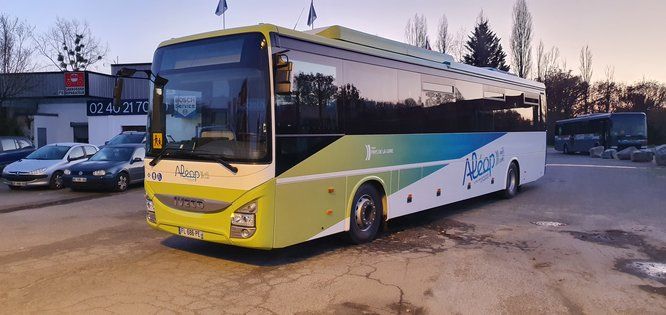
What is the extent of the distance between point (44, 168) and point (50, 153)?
1.49 metres

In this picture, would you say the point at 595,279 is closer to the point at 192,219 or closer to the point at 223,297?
the point at 223,297

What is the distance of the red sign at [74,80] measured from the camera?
38.2m

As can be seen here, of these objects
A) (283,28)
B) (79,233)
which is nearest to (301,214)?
(283,28)

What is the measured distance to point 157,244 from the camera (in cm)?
796

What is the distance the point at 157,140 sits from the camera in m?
7.02

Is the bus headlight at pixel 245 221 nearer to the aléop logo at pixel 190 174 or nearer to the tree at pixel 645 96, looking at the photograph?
the aléop logo at pixel 190 174

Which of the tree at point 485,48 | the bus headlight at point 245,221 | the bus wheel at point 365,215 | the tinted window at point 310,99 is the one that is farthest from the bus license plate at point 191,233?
the tree at point 485,48

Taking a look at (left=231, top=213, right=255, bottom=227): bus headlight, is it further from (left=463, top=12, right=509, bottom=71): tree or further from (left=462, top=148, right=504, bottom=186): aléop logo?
(left=463, top=12, right=509, bottom=71): tree

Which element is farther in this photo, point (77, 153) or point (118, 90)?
point (77, 153)

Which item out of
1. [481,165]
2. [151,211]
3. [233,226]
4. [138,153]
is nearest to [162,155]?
[151,211]

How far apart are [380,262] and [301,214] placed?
1.29m

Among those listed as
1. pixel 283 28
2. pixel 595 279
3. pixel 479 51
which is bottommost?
pixel 595 279

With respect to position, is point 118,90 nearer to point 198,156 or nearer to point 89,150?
point 198,156

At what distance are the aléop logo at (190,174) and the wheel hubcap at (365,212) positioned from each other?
2.46 m
